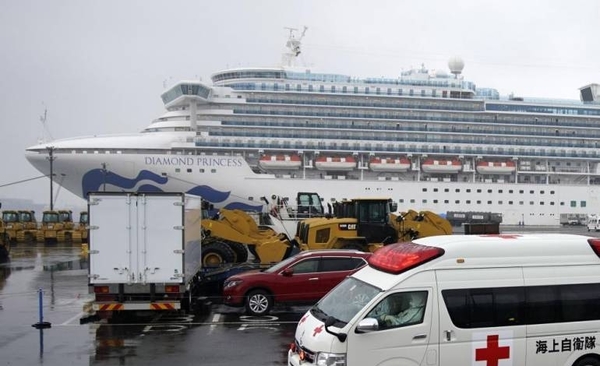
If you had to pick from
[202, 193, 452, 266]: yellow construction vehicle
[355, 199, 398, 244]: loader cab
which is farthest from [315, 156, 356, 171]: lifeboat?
[355, 199, 398, 244]: loader cab

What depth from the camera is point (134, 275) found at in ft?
33.0

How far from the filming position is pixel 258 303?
11.0 metres

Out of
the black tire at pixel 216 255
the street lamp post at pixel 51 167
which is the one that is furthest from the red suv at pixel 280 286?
the street lamp post at pixel 51 167

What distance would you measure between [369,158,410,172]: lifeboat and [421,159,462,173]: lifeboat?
1478 mm

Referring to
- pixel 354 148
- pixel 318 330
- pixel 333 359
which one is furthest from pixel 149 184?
pixel 333 359

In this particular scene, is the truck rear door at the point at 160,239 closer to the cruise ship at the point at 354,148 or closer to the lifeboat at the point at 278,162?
the cruise ship at the point at 354,148

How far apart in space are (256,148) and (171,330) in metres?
30.4

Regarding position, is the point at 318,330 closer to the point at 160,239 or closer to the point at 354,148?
the point at 160,239

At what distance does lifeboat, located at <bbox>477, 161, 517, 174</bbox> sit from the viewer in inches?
1705

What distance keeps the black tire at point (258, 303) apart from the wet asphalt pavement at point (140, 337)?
7.2 inches

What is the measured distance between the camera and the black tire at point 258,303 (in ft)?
35.9

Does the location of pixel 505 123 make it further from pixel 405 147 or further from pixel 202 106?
pixel 202 106

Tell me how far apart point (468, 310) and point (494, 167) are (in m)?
40.4

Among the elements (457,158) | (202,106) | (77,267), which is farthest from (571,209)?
(77,267)
